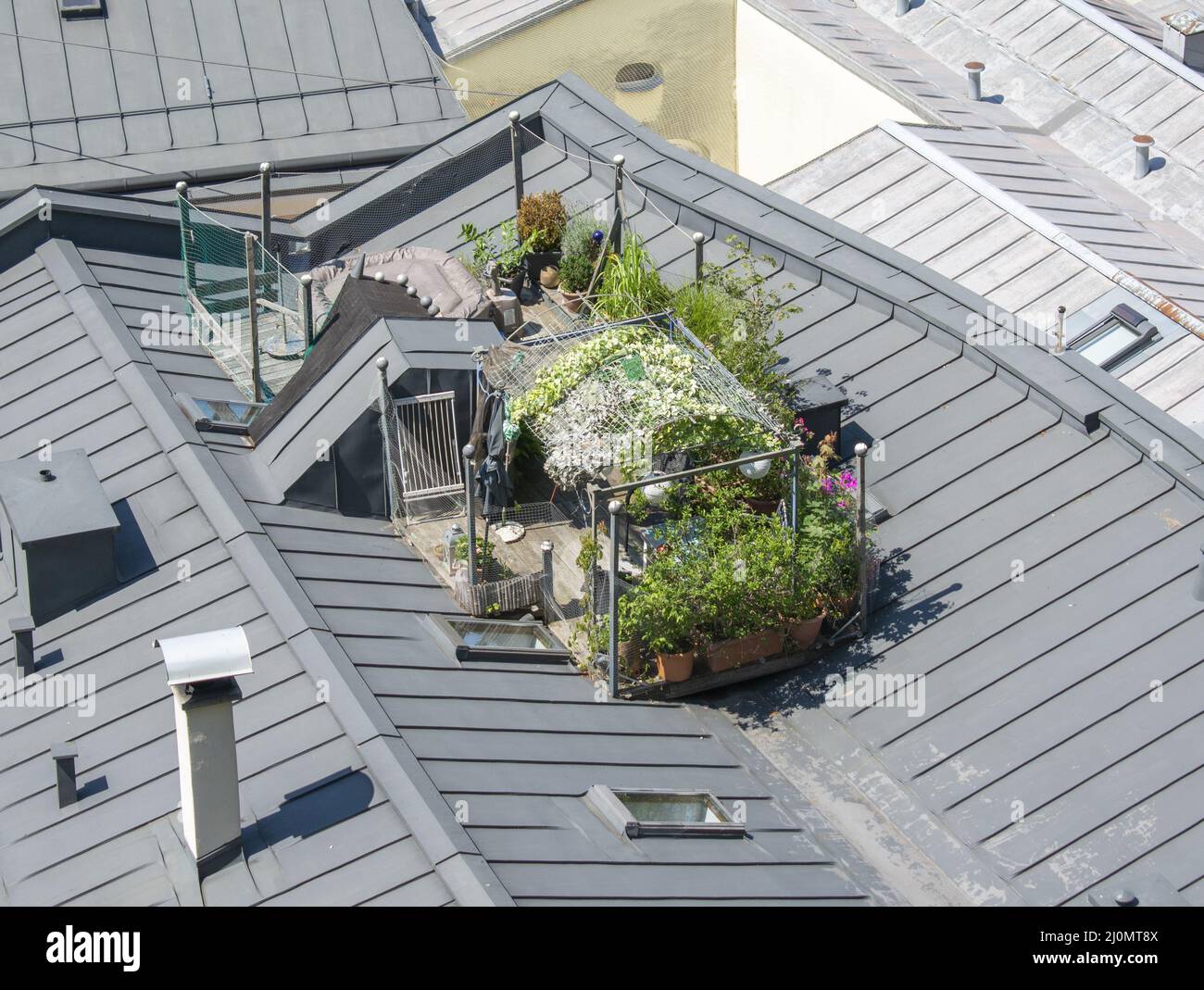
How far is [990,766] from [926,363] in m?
6.17

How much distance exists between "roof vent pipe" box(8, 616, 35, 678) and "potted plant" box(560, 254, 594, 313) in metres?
7.92

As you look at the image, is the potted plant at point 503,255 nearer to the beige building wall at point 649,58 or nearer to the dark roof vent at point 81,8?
the dark roof vent at point 81,8

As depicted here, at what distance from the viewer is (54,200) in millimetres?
24531

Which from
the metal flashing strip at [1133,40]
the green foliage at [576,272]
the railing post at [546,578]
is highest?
the green foliage at [576,272]

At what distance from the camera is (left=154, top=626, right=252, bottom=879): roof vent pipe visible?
1487cm

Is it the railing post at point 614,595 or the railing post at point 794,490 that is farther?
the railing post at point 794,490

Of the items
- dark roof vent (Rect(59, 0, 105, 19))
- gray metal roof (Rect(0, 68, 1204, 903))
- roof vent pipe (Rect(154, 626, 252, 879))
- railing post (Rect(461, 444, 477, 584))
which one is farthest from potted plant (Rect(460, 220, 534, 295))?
dark roof vent (Rect(59, 0, 105, 19))

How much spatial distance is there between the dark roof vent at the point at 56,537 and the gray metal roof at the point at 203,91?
1274 cm

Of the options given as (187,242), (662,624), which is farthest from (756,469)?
(187,242)

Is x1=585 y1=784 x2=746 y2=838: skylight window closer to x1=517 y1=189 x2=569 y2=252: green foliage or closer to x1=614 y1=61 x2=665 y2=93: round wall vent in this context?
x1=517 y1=189 x2=569 y2=252: green foliage

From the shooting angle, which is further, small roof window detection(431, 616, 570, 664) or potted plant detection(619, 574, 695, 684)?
small roof window detection(431, 616, 570, 664)

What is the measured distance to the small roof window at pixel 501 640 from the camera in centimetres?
1848

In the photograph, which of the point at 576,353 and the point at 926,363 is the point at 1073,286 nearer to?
the point at 926,363

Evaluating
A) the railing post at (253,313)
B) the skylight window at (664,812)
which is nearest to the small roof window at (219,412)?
the railing post at (253,313)
